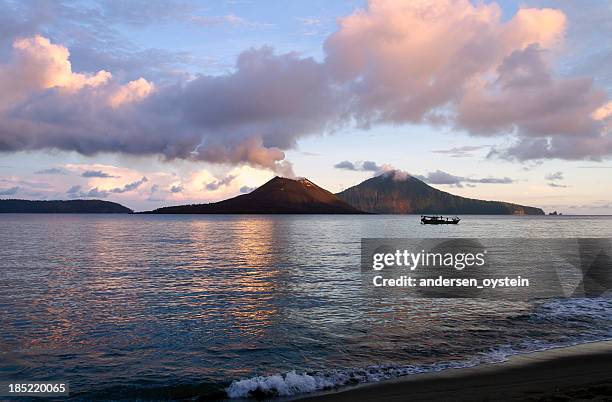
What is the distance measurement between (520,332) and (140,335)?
20.7 metres

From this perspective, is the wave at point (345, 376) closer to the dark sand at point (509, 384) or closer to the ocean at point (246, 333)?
the ocean at point (246, 333)

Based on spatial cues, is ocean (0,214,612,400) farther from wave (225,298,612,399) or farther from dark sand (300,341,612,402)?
dark sand (300,341,612,402)

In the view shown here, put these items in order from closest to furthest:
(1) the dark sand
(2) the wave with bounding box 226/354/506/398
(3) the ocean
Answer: (1) the dark sand → (2) the wave with bounding box 226/354/506/398 → (3) the ocean

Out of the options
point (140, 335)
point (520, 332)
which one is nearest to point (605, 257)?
point (520, 332)

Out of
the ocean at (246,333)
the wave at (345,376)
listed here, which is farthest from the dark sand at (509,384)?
the ocean at (246,333)

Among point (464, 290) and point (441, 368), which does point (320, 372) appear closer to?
point (441, 368)

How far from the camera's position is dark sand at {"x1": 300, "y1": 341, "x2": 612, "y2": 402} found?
14.7m

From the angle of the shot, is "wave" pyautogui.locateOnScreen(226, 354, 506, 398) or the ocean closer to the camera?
"wave" pyautogui.locateOnScreen(226, 354, 506, 398)

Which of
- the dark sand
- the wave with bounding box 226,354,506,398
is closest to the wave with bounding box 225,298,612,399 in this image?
the wave with bounding box 226,354,506,398

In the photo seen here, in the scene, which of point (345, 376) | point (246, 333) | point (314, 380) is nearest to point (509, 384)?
point (345, 376)

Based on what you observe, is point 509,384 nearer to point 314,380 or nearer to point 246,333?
point 314,380

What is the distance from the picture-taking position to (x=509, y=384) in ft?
52.5

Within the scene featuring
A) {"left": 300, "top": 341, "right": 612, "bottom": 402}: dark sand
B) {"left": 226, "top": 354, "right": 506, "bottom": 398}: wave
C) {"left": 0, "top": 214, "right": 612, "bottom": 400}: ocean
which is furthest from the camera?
{"left": 0, "top": 214, "right": 612, "bottom": 400}: ocean

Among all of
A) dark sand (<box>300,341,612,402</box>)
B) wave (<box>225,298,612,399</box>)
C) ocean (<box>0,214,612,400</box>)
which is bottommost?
ocean (<box>0,214,612,400</box>)
